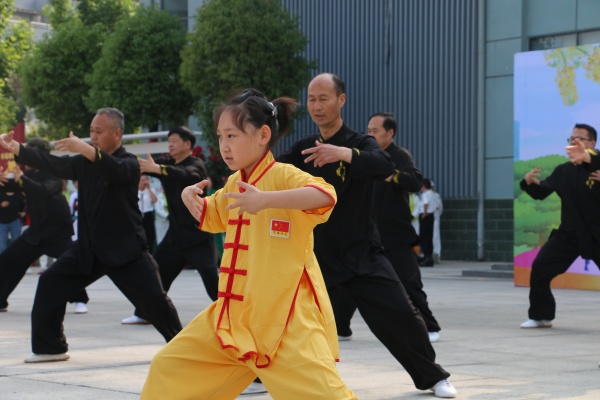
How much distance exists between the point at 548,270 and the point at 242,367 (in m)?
6.39

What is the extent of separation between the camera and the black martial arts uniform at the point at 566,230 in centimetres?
1013

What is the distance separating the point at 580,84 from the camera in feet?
49.2

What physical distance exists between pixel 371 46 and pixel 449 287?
8.61 meters

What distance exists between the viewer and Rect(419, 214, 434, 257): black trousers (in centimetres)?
2084

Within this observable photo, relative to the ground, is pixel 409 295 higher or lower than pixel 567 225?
lower

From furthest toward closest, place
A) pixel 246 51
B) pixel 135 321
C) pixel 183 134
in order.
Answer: pixel 246 51 < pixel 135 321 < pixel 183 134

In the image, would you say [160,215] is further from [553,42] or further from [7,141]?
[7,141]

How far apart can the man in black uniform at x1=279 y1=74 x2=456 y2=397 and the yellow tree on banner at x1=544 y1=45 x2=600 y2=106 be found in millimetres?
9089

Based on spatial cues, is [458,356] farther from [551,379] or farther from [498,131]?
[498,131]

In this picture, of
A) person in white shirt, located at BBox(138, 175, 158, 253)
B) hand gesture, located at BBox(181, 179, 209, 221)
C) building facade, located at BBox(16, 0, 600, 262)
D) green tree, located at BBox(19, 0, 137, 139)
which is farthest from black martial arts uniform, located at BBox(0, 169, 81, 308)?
green tree, located at BBox(19, 0, 137, 139)

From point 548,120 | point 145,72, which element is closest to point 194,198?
point 548,120

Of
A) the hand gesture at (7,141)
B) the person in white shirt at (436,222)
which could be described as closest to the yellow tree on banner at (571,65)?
the person in white shirt at (436,222)

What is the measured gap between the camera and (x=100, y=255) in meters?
7.85

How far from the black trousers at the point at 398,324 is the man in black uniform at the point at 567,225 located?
3.74 meters
